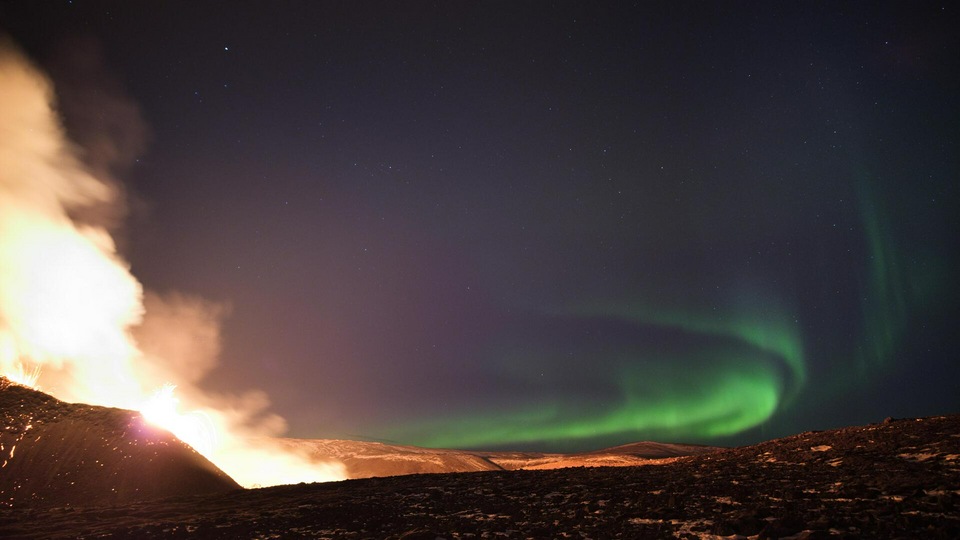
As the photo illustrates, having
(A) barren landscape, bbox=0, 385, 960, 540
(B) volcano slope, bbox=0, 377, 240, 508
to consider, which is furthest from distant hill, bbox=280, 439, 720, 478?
(B) volcano slope, bbox=0, 377, 240, 508

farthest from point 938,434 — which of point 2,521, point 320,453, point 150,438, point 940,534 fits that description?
point 320,453

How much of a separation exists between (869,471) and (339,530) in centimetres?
1845

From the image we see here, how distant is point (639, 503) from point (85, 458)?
1248 inches

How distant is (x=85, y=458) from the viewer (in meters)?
28.3

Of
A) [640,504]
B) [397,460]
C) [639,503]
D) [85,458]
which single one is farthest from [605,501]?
[397,460]

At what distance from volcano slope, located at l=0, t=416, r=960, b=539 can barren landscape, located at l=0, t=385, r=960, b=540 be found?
0.06 metres

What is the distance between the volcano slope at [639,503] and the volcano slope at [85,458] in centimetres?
336

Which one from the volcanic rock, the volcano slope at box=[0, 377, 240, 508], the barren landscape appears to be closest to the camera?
the volcanic rock

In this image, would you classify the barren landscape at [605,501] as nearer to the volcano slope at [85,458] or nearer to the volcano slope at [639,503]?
the volcano slope at [639,503]

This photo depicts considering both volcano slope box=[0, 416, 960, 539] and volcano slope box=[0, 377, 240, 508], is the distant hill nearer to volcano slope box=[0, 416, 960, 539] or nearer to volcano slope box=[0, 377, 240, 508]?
volcano slope box=[0, 416, 960, 539]

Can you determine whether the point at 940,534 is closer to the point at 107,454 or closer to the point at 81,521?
the point at 81,521

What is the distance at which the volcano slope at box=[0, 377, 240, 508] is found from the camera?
2597 centimetres

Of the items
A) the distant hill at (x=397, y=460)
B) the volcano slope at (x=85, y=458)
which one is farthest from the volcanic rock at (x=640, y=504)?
the distant hill at (x=397, y=460)

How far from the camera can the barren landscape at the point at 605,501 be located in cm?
1254
